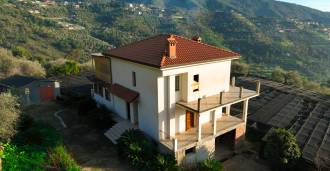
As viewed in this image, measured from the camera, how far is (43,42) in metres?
97.9

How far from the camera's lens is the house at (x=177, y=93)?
65.9 ft

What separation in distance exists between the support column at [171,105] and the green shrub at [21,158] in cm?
966

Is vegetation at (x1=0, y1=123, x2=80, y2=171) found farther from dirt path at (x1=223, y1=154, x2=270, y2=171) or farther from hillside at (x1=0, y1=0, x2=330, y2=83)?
hillside at (x1=0, y1=0, x2=330, y2=83)

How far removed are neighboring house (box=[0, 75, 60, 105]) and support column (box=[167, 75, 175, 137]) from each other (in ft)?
71.1

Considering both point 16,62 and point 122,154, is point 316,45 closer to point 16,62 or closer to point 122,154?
point 16,62

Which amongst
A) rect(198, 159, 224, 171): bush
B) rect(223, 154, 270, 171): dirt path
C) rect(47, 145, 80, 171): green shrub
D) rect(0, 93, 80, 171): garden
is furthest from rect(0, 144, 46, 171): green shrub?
rect(223, 154, 270, 171): dirt path

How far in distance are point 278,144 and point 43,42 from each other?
312 ft

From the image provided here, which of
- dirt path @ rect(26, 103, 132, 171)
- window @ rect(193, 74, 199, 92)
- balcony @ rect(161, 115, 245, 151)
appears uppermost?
window @ rect(193, 74, 199, 92)

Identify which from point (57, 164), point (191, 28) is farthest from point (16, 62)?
point (191, 28)

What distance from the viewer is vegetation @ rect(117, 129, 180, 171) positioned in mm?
19156

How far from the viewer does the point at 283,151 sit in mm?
20844

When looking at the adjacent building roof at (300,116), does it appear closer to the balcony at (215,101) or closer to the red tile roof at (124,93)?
the balcony at (215,101)

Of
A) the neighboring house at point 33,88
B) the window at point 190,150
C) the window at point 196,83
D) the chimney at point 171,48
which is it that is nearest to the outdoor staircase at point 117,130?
the window at point 190,150

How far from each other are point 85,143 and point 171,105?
873cm
